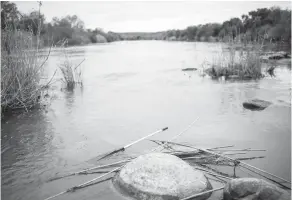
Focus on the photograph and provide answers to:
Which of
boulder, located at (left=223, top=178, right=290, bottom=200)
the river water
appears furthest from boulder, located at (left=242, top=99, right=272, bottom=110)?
boulder, located at (left=223, top=178, right=290, bottom=200)

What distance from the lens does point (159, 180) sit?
3102 millimetres

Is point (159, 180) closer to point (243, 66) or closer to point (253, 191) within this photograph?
point (253, 191)

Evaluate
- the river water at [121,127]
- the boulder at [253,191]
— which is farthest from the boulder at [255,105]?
the boulder at [253,191]

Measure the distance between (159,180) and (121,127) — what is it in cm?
291

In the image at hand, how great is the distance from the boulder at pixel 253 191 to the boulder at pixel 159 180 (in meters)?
0.34

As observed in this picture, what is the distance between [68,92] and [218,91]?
530 centimetres

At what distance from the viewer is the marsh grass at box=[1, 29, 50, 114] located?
6137 mm

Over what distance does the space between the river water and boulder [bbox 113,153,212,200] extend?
0.92 ft

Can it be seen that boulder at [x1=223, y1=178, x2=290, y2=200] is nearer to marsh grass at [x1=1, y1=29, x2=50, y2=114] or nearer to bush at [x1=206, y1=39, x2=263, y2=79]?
marsh grass at [x1=1, y1=29, x2=50, y2=114]

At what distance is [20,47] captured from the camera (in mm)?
6156

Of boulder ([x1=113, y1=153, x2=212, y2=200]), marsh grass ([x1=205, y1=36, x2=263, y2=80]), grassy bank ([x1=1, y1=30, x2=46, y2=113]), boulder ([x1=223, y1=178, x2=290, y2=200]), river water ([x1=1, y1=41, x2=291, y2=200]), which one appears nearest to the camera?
boulder ([x1=223, y1=178, x2=290, y2=200])

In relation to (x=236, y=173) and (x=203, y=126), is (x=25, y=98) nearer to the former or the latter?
(x=203, y=126)

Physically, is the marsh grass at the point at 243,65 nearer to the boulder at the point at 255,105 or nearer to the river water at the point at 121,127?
the river water at the point at 121,127

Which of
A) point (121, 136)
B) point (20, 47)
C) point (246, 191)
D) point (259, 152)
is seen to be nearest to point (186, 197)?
point (246, 191)
